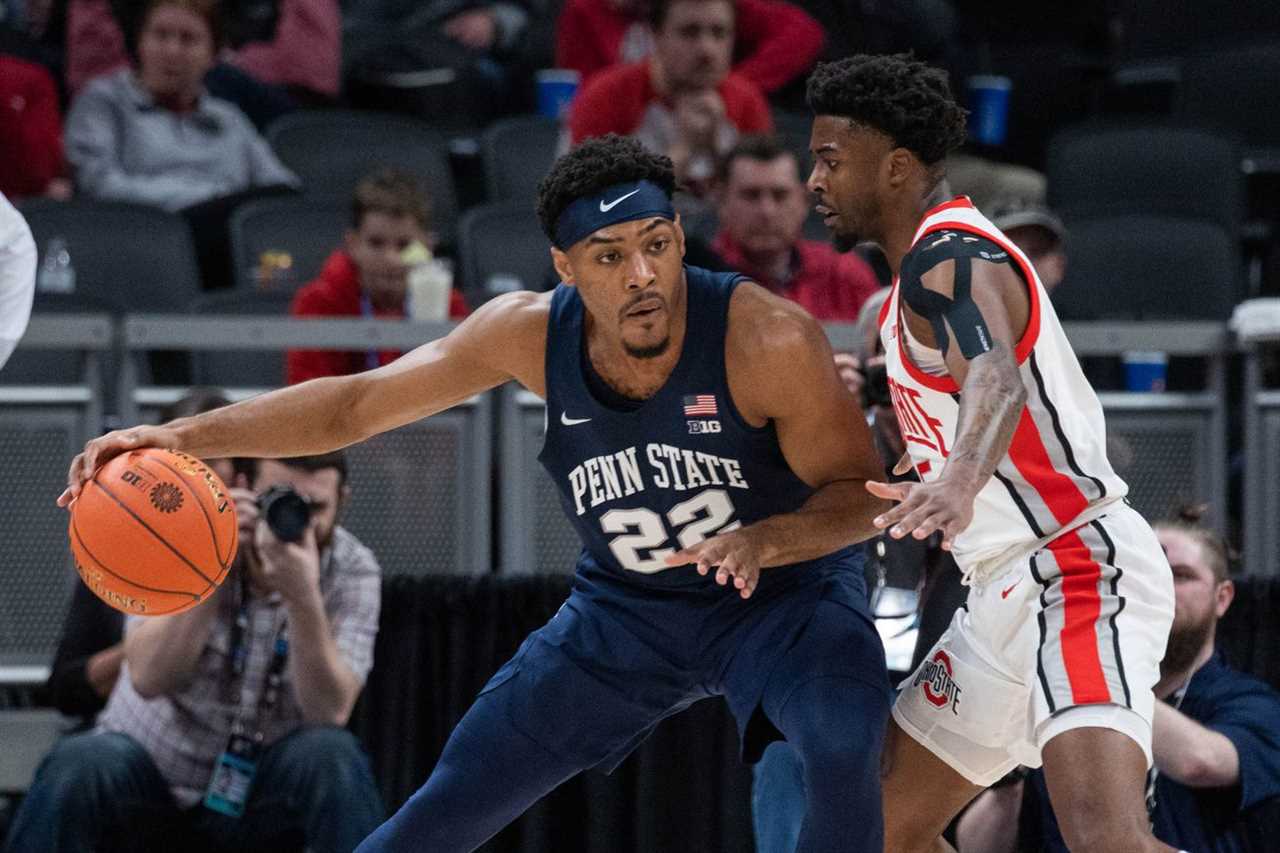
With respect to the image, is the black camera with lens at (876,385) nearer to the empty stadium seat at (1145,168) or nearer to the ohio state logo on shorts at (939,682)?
the ohio state logo on shorts at (939,682)

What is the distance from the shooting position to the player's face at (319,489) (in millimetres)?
5340

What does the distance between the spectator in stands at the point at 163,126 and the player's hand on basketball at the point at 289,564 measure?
10.2ft

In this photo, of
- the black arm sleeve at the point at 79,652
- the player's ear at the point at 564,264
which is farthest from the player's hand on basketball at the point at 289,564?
the player's ear at the point at 564,264

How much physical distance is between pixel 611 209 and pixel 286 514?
1635mm

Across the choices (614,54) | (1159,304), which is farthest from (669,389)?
(614,54)

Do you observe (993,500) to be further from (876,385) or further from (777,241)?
(777,241)

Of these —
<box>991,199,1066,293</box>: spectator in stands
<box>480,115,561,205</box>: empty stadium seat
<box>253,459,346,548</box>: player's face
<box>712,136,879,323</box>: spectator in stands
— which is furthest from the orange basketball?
<box>480,115,561,205</box>: empty stadium seat

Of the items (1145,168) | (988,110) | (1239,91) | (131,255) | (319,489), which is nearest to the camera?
(319,489)

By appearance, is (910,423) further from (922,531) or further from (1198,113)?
(1198,113)

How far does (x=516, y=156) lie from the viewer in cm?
831

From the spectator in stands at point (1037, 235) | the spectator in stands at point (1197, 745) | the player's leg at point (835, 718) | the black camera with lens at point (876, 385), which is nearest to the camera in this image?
the player's leg at point (835, 718)

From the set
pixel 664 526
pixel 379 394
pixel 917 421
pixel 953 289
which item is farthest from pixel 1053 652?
pixel 379 394

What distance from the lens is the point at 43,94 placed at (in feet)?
26.9

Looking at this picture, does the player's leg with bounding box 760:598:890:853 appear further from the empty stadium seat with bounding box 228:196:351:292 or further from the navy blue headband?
the empty stadium seat with bounding box 228:196:351:292
